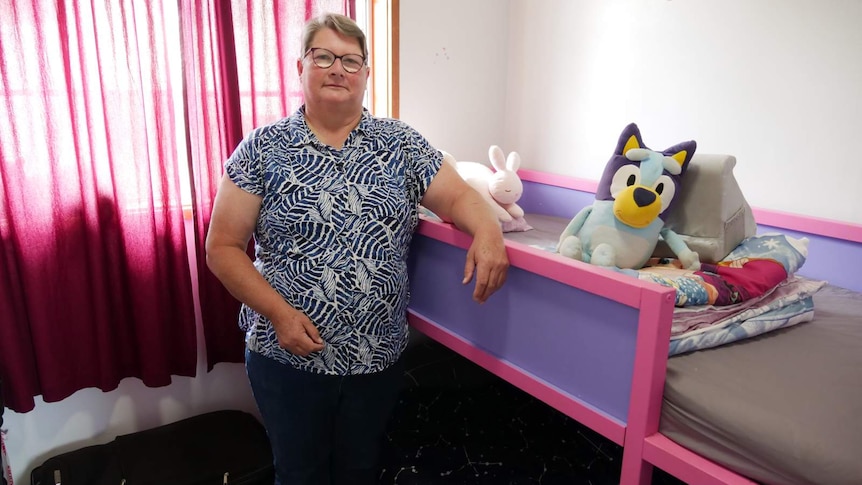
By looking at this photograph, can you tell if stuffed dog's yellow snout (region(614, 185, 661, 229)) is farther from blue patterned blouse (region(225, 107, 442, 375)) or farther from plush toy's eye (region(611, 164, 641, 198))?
blue patterned blouse (region(225, 107, 442, 375))

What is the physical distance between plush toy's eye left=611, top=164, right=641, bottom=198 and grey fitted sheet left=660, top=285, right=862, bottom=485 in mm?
437

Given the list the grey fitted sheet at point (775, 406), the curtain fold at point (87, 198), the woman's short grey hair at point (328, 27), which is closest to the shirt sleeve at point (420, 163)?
the woman's short grey hair at point (328, 27)

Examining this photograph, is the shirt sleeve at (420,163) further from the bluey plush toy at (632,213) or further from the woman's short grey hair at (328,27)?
the bluey plush toy at (632,213)

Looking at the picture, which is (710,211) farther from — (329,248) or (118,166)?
(118,166)

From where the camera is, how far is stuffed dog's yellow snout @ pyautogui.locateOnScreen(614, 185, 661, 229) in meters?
1.28

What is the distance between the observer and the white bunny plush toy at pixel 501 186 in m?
1.89

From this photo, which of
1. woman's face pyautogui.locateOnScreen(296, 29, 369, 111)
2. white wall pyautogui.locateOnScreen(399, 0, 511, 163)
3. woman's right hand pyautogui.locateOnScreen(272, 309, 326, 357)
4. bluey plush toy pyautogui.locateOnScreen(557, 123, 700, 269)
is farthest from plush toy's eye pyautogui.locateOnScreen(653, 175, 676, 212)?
white wall pyautogui.locateOnScreen(399, 0, 511, 163)

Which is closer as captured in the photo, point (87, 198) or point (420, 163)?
point (420, 163)

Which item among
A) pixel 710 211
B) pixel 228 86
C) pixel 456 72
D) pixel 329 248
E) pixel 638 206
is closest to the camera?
pixel 329 248

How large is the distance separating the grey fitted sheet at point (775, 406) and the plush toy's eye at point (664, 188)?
37 centimetres

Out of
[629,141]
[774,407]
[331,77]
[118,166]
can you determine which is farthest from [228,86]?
[774,407]

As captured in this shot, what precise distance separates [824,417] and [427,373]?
1295mm

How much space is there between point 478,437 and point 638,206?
909 millimetres

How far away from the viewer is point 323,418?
4.19ft
